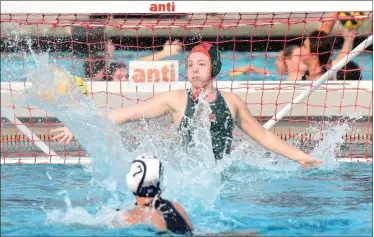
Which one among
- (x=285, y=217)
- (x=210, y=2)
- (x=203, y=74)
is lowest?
(x=285, y=217)

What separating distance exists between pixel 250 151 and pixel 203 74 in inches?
45.0

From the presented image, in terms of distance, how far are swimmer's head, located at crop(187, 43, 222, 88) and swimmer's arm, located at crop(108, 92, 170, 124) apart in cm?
23

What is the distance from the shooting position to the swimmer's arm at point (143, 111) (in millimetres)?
5156

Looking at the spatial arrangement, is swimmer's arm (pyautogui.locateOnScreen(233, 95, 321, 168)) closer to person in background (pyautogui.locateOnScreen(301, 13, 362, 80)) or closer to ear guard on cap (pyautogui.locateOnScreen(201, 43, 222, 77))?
ear guard on cap (pyautogui.locateOnScreen(201, 43, 222, 77))

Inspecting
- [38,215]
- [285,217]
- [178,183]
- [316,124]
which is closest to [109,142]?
[178,183]

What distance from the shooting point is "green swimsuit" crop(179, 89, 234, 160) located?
5.23 metres

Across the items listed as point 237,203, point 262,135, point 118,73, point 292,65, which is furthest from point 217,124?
point 292,65

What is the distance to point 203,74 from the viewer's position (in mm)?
5176

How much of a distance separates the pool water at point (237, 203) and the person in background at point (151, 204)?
0.05 metres

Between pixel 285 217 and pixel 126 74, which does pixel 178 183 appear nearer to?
pixel 285 217

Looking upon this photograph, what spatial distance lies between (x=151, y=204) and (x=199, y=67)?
1.54 m

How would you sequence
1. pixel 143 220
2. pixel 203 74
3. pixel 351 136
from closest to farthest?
pixel 143 220, pixel 203 74, pixel 351 136

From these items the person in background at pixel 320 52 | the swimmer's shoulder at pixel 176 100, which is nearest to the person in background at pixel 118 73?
the person in background at pixel 320 52

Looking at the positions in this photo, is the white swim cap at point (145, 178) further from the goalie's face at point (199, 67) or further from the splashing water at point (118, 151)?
the goalie's face at point (199, 67)
